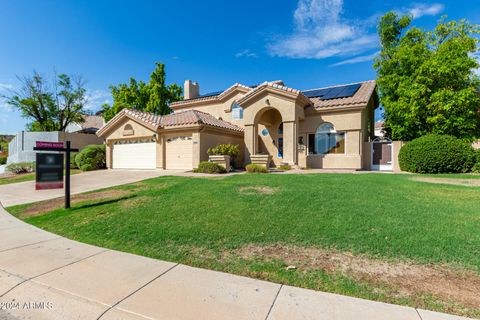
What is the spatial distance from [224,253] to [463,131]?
18025mm

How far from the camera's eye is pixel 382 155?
55.7 feet

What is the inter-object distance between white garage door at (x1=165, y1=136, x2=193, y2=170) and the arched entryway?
547cm

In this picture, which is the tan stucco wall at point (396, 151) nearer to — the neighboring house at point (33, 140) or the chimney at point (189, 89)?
the chimney at point (189, 89)

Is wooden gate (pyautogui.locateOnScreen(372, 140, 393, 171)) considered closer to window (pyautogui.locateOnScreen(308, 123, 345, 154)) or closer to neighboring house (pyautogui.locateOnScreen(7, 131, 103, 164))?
window (pyautogui.locateOnScreen(308, 123, 345, 154))

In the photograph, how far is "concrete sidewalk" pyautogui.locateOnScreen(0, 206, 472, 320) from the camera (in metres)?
2.66

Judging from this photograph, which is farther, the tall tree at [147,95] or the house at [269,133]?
the tall tree at [147,95]

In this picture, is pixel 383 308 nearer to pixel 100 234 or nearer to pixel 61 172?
pixel 100 234

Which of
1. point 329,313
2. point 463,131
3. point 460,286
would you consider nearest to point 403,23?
point 463,131

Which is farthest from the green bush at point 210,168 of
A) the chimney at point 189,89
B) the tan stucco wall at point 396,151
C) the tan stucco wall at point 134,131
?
the chimney at point 189,89

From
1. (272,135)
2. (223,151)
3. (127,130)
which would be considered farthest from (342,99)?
(127,130)

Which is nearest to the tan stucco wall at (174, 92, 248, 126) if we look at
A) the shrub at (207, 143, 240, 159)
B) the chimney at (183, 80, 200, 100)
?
the chimney at (183, 80, 200, 100)

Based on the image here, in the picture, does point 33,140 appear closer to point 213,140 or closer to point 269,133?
point 213,140

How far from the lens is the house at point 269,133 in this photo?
16.4m

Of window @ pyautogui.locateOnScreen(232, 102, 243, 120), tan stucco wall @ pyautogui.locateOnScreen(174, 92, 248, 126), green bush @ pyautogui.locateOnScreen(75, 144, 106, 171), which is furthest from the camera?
tan stucco wall @ pyautogui.locateOnScreen(174, 92, 248, 126)
